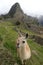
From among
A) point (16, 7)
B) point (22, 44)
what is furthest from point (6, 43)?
point (16, 7)

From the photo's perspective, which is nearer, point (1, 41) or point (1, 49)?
point (1, 49)

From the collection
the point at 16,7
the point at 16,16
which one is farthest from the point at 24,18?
the point at 16,7

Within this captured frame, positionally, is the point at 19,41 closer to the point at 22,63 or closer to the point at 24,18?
the point at 22,63

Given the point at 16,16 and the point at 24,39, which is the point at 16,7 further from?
the point at 24,39

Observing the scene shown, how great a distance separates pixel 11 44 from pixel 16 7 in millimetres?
70201

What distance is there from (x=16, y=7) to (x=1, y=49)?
7377 cm

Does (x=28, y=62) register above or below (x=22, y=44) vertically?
below

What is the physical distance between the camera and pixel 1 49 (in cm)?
1880

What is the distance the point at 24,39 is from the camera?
59.9ft

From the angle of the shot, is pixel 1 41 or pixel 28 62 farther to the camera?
pixel 1 41

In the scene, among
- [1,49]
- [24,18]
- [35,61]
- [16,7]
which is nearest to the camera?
[1,49]

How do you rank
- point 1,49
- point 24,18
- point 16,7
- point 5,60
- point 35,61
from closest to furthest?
1. point 5,60
2. point 1,49
3. point 35,61
4. point 24,18
5. point 16,7

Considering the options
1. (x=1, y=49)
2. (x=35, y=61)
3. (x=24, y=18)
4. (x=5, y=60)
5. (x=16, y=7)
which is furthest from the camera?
(x=16, y=7)

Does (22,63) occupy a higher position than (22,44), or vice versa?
(22,44)
